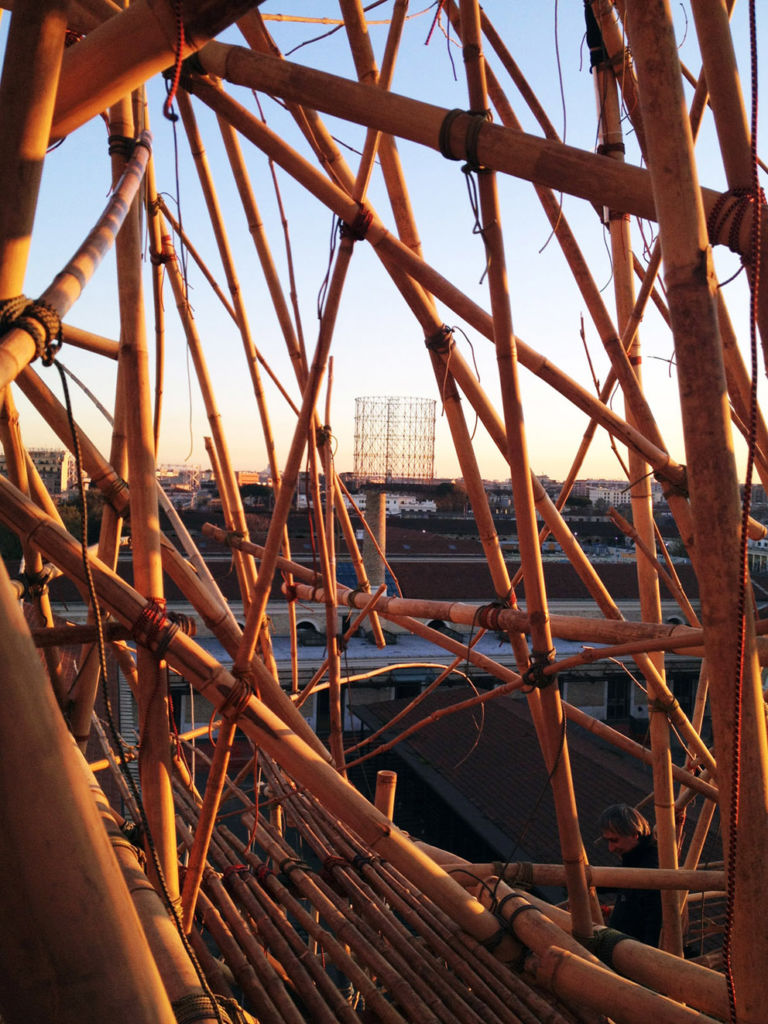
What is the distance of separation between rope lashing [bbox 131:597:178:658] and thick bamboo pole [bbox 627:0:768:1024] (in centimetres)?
115

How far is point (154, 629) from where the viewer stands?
6.21 feet

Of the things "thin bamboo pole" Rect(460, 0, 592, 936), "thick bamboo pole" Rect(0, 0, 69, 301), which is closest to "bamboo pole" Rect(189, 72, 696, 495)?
"thin bamboo pole" Rect(460, 0, 592, 936)

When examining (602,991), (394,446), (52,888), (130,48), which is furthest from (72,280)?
(394,446)

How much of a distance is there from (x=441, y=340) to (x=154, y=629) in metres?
1.14

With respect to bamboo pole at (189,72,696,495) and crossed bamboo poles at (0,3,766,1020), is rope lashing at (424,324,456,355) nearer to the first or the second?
crossed bamboo poles at (0,3,766,1020)

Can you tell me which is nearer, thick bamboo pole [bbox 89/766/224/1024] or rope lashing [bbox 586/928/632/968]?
thick bamboo pole [bbox 89/766/224/1024]

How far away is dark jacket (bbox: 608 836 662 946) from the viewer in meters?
2.92

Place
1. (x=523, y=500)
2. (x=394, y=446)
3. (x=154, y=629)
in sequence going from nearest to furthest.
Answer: (x=154, y=629), (x=523, y=500), (x=394, y=446)

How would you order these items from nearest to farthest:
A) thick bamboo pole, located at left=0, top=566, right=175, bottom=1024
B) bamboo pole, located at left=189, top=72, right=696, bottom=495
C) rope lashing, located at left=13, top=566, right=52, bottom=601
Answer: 1. thick bamboo pole, located at left=0, top=566, right=175, bottom=1024
2. bamboo pole, located at left=189, top=72, right=696, bottom=495
3. rope lashing, located at left=13, top=566, right=52, bottom=601

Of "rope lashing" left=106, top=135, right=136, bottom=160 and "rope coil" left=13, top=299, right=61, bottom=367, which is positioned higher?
"rope lashing" left=106, top=135, right=136, bottom=160

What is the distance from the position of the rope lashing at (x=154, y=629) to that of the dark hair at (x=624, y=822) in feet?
5.51

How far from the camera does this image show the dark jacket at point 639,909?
2.92 m

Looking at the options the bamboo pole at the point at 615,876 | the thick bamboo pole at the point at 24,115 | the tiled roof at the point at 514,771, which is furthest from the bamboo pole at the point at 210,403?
the tiled roof at the point at 514,771

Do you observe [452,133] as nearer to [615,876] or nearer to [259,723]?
[259,723]
